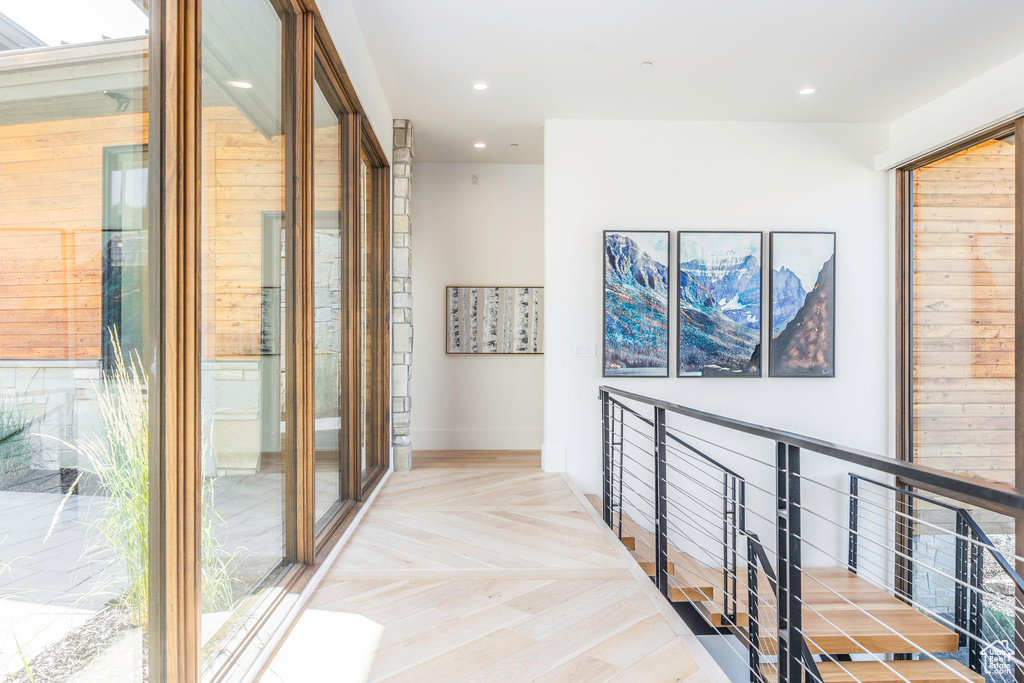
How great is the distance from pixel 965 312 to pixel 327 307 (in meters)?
3.86

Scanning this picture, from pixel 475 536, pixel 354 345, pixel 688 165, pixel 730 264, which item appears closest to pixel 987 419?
pixel 730 264

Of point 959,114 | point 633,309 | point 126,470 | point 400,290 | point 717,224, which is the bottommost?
point 126,470

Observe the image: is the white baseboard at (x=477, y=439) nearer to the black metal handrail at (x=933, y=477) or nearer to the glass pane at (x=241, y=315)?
the glass pane at (x=241, y=315)

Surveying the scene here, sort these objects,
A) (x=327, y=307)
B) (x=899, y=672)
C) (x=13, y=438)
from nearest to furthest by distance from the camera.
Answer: (x=13, y=438), (x=327, y=307), (x=899, y=672)

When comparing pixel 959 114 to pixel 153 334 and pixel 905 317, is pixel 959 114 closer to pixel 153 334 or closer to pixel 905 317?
pixel 905 317

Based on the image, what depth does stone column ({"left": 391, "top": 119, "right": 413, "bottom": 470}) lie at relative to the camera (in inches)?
163

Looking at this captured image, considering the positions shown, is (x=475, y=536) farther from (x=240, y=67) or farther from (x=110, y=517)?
(x=240, y=67)

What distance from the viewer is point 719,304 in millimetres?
4094

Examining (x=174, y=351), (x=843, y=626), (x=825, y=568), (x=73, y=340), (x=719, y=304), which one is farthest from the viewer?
(x=719, y=304)

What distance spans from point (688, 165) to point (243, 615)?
3.90 metres

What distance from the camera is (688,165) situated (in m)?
4.17

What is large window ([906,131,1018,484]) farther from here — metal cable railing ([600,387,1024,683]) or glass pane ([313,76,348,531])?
glass pane ([313,76,348,531])

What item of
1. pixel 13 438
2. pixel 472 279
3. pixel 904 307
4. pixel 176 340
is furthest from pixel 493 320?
pixel 13 438

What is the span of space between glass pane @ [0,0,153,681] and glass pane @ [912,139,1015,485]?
4.19m
